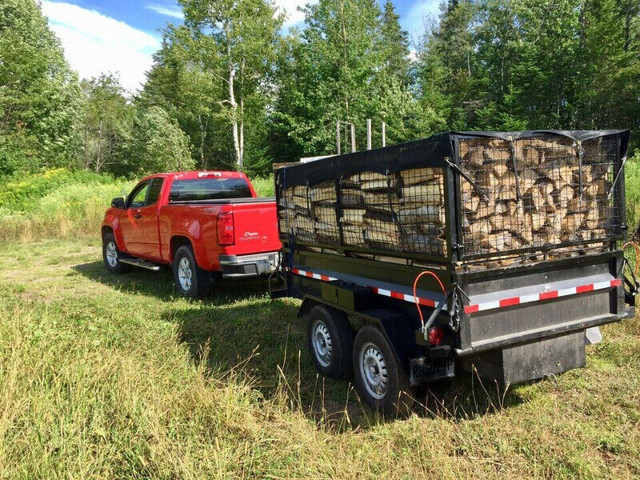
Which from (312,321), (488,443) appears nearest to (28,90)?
(312,321)

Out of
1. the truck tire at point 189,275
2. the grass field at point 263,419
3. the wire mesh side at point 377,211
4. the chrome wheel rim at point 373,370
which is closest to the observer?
the grass field at point 263,419

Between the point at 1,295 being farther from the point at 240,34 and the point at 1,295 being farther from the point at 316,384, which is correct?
the point at 240,34

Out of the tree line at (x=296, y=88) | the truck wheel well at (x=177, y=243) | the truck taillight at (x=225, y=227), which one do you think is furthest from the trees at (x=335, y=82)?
A: the truck taillight at (x=225, y=227)

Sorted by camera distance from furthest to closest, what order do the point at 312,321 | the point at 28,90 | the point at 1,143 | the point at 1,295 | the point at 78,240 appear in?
the point at 28,90 < the point at 1,143 < the point at 78,240 < the point at 1,295 < the point at 312,321

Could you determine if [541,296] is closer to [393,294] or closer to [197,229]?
[393,294]

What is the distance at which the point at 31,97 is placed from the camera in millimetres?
30312

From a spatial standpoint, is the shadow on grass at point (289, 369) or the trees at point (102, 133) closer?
the shadow on grass at point (289, 369)

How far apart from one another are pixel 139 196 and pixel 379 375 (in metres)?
6.99

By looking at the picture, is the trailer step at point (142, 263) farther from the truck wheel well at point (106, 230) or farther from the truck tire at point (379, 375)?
the truck tire at point (379, 375)

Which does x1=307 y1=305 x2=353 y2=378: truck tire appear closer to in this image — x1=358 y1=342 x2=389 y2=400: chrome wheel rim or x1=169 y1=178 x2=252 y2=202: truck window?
x1=358 y1=342 x2=389 y2=400: chrome wheel rim

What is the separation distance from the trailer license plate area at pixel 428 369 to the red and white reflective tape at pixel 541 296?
0.64m

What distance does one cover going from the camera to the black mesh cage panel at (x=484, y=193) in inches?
135

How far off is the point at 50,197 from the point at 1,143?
378 inches

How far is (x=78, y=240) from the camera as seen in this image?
16.8m
